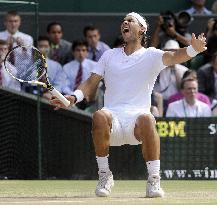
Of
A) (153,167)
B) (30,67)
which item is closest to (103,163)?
(153,167)

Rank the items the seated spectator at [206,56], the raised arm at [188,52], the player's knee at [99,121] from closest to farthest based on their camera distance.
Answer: the raised arm at [188,52]
the player's knee at [99,121]
the seated spectator at [206,56]

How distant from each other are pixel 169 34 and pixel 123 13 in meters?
1.63

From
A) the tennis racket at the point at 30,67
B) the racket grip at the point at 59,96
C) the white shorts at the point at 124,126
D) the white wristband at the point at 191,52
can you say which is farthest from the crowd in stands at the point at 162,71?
the white wristband at the point at 191,52

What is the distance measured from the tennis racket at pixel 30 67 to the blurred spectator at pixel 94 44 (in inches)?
176

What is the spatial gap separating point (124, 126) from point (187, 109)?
4836 millimetres

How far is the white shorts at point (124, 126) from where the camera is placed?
10.1 metres

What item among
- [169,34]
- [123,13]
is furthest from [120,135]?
[123,13]

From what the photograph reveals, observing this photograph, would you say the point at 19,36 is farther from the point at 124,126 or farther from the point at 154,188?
the point at 154,188

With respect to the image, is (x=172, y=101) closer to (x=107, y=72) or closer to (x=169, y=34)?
(x=169, y=34)

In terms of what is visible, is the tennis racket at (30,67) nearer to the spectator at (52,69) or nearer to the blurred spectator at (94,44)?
the spectator at (52,69)

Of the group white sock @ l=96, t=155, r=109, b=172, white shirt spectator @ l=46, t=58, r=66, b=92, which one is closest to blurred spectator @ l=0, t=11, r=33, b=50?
white shirt spectator @ l=46, t=58, r=66, b=92

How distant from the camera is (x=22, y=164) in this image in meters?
14.4

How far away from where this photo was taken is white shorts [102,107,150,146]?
33.1 feet

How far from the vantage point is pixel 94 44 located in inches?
658
